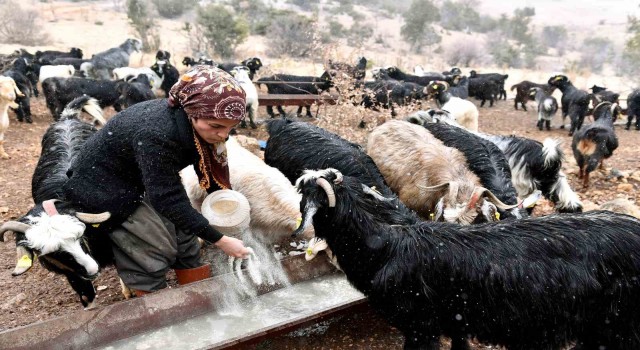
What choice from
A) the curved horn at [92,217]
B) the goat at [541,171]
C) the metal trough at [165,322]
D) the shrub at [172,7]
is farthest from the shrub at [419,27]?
the curved horn at [92,217]

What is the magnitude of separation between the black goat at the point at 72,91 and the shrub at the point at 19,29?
18.1 metres

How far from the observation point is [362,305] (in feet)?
11.7

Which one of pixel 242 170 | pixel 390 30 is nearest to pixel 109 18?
pixel 390 30

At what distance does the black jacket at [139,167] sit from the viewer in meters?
2.81

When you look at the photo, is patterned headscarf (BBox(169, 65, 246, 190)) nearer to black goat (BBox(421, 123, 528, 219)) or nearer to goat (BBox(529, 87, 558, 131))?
black goat (BBox(421, 123, 528, 219))

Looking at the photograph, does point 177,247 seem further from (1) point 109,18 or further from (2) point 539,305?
(1) point 109,18

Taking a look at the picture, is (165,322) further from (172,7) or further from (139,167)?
(172,7)

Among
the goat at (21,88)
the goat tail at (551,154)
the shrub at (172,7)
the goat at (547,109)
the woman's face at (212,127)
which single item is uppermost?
the woman's face at (212,127)

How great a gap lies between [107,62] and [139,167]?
15.6 metres

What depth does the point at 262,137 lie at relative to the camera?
1078 centimetres

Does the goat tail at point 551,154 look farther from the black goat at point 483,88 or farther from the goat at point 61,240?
the black goat at point 483,88

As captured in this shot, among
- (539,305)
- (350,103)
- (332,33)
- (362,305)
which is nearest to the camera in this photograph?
(539,305)

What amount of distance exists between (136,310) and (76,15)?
3774 cm

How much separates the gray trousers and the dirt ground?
0.88 metres
